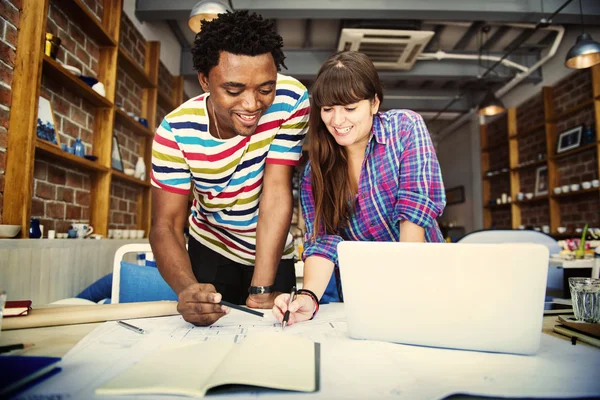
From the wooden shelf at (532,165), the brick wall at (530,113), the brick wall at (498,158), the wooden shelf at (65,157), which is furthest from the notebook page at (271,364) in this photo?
the brick wall at (498,158)

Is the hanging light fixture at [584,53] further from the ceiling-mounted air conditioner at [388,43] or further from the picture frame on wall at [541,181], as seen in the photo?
the picture frame on wall at [541,181]

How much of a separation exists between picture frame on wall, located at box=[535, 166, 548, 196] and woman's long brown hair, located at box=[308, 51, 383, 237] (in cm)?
534

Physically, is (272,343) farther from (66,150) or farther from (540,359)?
(66,150)

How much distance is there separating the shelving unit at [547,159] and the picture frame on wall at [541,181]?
8 centimetres

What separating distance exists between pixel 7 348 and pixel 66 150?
7.64 feet

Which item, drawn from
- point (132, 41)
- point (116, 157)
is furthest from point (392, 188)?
point (132, 41)

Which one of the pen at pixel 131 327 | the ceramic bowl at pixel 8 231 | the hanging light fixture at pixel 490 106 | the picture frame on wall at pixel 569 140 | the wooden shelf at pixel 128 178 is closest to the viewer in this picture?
the pen at pixel 131 327

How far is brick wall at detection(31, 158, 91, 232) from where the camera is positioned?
8.14 feet

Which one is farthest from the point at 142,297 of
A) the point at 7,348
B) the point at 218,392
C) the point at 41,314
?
the point at 218,392

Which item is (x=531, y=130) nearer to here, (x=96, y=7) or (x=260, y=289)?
(x=96, y=7)

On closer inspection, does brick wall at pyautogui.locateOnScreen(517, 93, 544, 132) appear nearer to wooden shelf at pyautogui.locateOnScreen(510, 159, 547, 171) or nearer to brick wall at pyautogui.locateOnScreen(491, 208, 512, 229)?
wooden shelf at pyautogui.locateOnScreen(510, 159, 547, 171)

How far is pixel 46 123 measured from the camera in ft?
8.02

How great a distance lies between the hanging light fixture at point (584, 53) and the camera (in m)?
3.52

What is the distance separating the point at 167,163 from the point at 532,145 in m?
6.15
